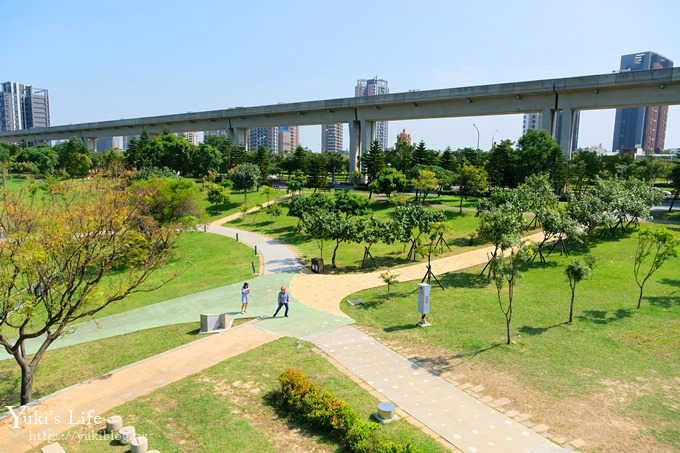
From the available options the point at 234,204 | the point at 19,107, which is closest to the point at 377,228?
the point at 234,204

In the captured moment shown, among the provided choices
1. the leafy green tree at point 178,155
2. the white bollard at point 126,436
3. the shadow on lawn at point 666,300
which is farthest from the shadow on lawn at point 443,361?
the leafy green tree at point 178,155

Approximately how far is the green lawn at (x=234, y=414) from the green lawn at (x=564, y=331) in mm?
3577

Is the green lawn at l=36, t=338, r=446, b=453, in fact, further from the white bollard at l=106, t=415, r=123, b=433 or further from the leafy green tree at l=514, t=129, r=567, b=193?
the leafy green tree at l=514, t=129, r=567, b=193

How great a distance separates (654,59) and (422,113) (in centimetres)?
15351

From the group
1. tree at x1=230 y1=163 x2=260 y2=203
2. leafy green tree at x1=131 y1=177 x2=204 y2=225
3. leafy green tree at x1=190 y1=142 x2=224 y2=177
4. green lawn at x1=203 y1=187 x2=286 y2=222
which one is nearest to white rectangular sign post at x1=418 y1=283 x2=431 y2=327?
leafy green tree at x1=131 y1=177 x2=204 y2=225

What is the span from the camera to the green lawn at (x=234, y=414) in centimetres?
942

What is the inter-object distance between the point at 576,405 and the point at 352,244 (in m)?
19.8

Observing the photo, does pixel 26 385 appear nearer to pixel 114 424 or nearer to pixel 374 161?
pixel 114 424

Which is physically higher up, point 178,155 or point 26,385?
point 178,155

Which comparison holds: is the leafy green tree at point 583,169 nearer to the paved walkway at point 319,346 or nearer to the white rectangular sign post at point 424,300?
the paved walkway at point 319,346

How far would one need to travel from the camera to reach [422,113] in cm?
5356

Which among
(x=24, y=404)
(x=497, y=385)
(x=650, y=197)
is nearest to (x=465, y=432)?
(x=497, y=385)

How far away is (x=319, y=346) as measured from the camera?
14.4 metres

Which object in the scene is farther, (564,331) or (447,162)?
(447,162)
